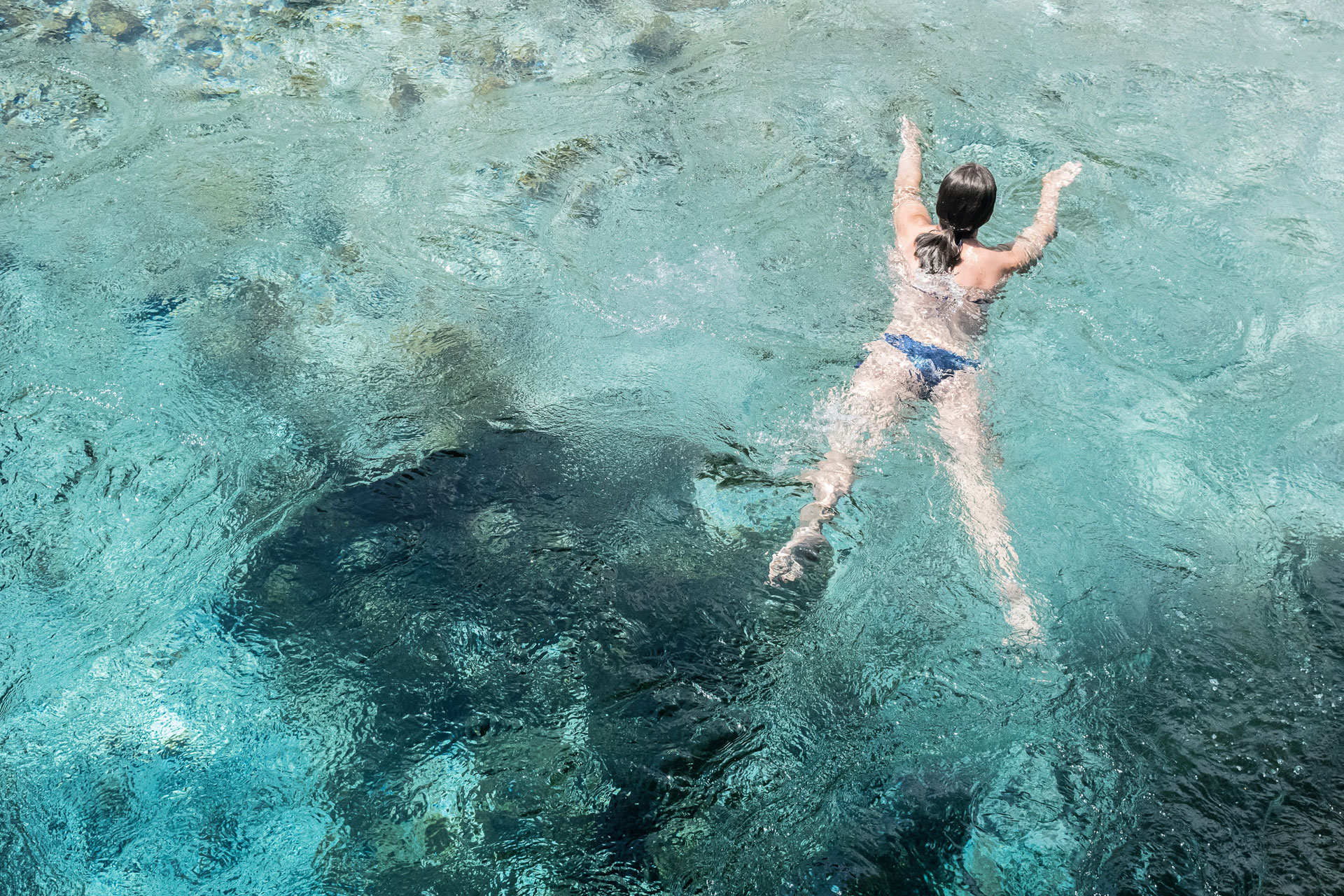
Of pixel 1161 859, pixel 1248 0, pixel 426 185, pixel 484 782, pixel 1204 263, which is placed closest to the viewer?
pixel 1161 859

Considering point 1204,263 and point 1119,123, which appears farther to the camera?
point 1119,123

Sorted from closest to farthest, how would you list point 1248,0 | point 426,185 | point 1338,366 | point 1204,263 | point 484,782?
point 484,782 → point 1338,366 → point 1204,263 → point 426,185 → point 1248,0

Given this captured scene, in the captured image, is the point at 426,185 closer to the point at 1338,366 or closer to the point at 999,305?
the point at 999,305

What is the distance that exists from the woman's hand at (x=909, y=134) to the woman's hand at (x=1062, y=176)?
859 millimetres

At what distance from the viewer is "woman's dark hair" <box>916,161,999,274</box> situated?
4430 millimetres

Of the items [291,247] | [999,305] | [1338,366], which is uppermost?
[291,247]

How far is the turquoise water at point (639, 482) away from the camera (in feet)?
11.3

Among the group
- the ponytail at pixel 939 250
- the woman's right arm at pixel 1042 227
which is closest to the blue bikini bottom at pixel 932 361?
the ponytail at pixel 939 250

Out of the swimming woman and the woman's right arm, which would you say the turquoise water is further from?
the woman's right arm

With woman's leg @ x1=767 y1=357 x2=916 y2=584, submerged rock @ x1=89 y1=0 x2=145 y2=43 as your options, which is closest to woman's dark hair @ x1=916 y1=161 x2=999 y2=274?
woman's leg @ x1=767 y1=357 x2=916 y2=584

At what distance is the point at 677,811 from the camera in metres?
3.47

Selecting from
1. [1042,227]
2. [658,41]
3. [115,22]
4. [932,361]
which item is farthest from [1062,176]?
[115,22]

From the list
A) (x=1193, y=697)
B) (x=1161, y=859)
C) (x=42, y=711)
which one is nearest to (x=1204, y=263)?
(x=1193, y=697)

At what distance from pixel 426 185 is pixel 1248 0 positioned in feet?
23.3
